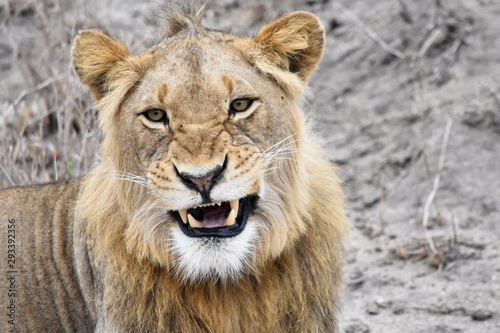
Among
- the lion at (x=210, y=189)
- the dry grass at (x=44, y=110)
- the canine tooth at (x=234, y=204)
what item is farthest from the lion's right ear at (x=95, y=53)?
the dry grass at (x=44, y=110)

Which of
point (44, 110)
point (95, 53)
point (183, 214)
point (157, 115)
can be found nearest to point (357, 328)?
point (183, 214)

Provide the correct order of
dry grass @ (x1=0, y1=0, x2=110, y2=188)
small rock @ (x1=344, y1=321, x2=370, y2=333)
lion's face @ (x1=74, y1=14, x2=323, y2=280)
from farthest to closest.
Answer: dry grass @ (x1=0, y1=0, x2=110, y2=188) < small rock @ (x1=344, y1=321, x2=370, y2=333) < lion's face @ (x1=74, y1=14, x2=323, y2=280)

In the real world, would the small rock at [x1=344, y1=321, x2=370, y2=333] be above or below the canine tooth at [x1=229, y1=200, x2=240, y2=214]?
below

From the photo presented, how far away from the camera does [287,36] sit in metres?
3.17

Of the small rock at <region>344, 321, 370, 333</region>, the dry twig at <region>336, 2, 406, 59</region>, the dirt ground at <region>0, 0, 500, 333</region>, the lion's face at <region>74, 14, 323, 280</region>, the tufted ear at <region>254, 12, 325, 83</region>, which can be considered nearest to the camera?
the lion's face at <region>74, 14, 323, 280</region>

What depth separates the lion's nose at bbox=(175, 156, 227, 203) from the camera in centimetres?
261

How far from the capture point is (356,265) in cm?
508

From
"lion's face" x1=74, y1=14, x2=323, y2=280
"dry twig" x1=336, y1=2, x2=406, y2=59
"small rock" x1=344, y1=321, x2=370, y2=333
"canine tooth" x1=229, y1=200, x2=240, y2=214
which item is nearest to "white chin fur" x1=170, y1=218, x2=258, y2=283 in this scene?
"lion's face" x1=74, y1=14, x2=323, y2=280

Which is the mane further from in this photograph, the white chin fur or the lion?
the white chin fur

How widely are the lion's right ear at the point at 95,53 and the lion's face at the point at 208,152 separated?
0.04 meters

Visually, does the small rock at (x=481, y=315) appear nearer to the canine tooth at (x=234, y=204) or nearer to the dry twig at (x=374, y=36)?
the canine tooth at (x=234, y=204)

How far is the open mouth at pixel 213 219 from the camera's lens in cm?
280

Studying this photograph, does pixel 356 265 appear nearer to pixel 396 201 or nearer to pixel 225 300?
pixel 396 201

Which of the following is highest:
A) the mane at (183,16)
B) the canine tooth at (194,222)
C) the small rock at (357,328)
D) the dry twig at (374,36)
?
the dry twig at (374,36)
